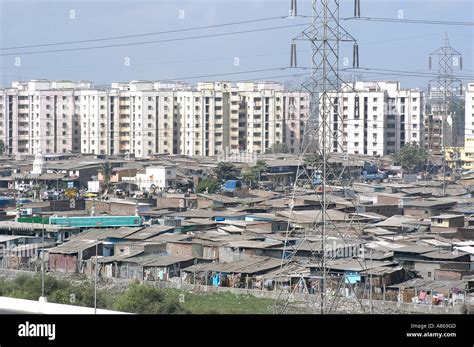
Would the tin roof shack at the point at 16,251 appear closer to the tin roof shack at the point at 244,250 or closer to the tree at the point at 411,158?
the tin roof shack at the point at 244,250

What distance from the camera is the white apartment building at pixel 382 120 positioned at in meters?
17.8

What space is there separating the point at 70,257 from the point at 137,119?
10.8 meters

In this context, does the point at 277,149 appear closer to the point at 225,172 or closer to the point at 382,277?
the point at 225,172

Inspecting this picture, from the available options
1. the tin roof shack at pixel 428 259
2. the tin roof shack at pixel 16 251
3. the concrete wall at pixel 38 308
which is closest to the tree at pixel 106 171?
the tin roof shack at pixel 16 251

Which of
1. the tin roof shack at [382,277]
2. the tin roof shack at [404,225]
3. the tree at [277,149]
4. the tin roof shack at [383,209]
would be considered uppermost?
the tree at [277,149]

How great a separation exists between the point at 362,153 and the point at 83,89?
16.6 feet

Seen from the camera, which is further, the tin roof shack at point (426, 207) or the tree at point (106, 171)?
the tree at point (106, 171)

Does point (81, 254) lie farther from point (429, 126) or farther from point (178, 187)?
point (429, 126)

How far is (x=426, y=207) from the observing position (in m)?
9.02

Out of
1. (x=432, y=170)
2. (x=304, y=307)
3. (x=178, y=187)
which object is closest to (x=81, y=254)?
(x=304, y=307)

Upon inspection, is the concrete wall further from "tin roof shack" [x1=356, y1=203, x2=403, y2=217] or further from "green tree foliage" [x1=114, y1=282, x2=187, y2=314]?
"tin roof shack" [x1=356, y1=203, x2=403, y2=217]

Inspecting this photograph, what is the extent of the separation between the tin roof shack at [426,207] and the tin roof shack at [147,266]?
301cm

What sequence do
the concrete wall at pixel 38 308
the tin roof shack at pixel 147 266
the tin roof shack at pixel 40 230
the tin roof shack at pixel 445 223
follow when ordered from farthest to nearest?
1. the tin roof shack at pixel 445 223
2. the tin roof shack at pixel 40 230
3. the tin roof shack at pixel 147 266
4. the concrete wall at pixel 38 308

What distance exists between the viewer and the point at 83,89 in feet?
60.7
